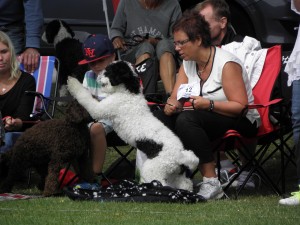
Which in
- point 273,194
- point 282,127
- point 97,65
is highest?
point 97,65

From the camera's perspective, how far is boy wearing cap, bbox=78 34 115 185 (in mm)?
7078

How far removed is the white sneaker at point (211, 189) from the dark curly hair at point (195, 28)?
1.05m

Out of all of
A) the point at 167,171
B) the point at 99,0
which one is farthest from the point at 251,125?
the point at 99,0

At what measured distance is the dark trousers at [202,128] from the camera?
660 centimetres

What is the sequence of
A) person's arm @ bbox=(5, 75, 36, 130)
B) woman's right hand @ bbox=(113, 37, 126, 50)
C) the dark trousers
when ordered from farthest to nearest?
woman's right hand @ bbox=(113, 37, 126, 50) → person's arm @ bbox=(5, 75, 36, 130) → the dark trousers

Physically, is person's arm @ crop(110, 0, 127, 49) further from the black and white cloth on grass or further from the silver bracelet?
the black and white cloth on grass

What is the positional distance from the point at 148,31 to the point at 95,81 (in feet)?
3.44

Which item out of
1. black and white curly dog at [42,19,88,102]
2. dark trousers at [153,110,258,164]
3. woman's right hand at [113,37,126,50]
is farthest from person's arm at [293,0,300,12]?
black and white curly dog at [42,19,88,102]

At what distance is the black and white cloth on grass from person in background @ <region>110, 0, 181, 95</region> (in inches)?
64.4

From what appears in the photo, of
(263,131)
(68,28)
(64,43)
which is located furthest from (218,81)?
(68,28)

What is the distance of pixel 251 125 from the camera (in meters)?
6.86

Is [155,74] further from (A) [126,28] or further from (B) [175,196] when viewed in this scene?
(B) [175,196]

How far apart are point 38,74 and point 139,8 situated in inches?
44.0

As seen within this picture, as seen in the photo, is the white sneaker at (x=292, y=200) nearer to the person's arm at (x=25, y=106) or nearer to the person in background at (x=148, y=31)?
the person in background at (x=148, y=31)
